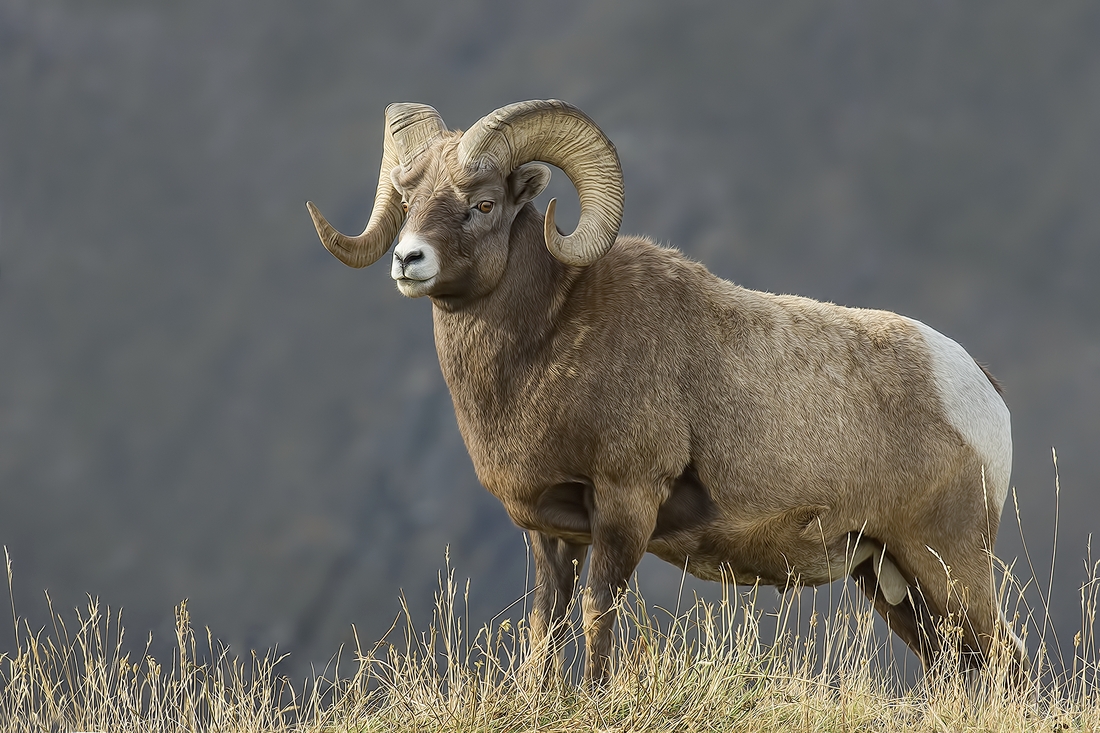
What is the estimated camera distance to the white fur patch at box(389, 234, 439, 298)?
6586 millimetres

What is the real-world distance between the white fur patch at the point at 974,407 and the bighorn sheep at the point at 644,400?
0.02m

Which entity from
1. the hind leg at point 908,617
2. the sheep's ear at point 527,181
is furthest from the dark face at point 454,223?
the hind leg at point 908,617

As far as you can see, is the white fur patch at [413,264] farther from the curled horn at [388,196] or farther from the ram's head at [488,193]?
the curled horn at [388,196]

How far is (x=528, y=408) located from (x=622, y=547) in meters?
0.92

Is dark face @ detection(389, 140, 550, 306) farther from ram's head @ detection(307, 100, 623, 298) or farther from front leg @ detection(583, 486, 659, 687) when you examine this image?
front leg @ detection(583, 486, 659, 687)

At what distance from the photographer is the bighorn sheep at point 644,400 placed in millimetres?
6961

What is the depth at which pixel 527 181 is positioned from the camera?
7219mm

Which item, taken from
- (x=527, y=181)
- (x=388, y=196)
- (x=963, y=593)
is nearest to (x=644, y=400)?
(x=527, y=181)

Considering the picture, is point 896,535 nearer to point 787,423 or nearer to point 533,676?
point 787,423

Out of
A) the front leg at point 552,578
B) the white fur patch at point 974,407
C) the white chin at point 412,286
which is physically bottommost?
the front leg at point 552,578

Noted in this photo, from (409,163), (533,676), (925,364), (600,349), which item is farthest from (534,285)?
(925,364)

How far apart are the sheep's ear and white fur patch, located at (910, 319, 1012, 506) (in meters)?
2.93

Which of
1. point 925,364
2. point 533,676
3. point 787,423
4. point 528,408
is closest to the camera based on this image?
point 533,676

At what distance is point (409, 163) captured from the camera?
24.2 feet
